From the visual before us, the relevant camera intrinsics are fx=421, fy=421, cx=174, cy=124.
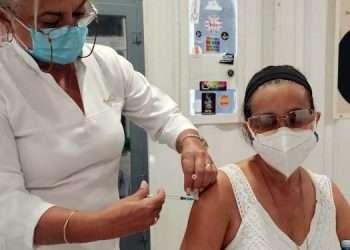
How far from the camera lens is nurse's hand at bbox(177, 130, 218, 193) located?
111 cm

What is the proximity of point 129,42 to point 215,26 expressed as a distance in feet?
1.56

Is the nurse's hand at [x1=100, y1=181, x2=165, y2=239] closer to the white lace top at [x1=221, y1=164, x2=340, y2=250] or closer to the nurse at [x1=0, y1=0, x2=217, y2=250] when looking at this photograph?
the nurse at [x1=0, y1=0, x2=217, y2=250]

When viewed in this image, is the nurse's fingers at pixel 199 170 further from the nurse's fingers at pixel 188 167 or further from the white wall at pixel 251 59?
the white wall at pixel 251 59

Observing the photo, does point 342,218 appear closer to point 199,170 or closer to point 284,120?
point 284,120

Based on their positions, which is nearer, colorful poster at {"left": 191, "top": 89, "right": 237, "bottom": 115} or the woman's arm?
the woman's arm

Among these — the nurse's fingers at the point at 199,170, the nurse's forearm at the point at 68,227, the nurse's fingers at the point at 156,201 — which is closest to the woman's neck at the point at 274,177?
the nurse's fingers at the point at 199,170

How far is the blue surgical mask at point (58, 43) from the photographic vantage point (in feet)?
3.37

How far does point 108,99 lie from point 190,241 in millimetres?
468

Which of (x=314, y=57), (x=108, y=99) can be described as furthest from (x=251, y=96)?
(x=314, y=57)

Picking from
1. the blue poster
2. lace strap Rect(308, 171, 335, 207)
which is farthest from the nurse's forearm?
the blue poster

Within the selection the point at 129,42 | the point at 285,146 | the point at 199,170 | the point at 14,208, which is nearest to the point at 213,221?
the point at 199,170

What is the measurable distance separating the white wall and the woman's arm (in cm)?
110

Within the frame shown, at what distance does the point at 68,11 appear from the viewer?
1.03m

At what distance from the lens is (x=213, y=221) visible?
1.19m
